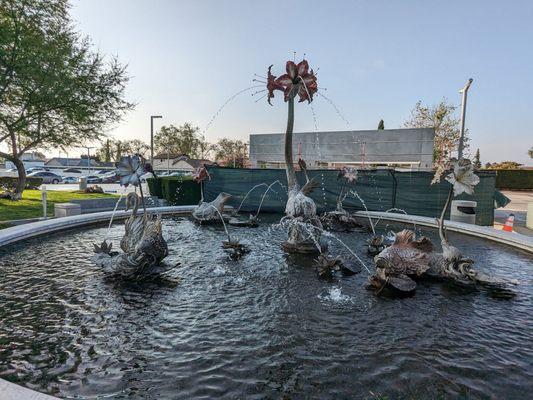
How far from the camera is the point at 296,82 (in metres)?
7.71

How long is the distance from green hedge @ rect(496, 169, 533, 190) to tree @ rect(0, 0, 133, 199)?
51166 millimetres

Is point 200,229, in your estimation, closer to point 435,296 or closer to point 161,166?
point 435,296

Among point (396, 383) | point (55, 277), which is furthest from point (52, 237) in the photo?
point (396, 383)

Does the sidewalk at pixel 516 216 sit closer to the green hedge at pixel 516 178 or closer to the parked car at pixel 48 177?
the green hedge at pixel 516 178

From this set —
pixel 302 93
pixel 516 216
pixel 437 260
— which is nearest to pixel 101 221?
pixel 302 93

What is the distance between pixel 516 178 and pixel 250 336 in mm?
57225

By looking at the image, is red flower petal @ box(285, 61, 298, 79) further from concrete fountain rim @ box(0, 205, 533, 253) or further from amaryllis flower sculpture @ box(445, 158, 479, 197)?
concrete fountain rim @ box(0, 205, 533, 253)

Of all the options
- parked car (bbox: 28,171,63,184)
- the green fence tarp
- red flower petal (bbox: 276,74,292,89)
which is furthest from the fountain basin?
parked car (bbox: 28,171,63,184)

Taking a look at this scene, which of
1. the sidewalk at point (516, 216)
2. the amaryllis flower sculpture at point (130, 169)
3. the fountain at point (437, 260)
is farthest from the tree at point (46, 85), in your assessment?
the sidewalk at point (516, 216)

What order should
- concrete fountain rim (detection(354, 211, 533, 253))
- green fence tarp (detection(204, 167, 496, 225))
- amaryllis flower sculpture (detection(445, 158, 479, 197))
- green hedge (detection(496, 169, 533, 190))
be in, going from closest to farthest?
amaryllis flower sculpture (detection(445, 158, 479, 197)), concrete fountain rim (detection(354, 211, 533, 253)), green fence tarp (detection(204, 167, 496, 225)), green hedge (detection(496, 169, 533, 190))

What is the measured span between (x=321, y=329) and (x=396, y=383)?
1160mm

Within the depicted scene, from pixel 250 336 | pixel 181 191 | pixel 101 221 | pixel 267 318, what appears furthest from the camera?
pixel 181 191

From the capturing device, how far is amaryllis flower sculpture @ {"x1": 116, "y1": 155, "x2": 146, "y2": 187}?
620 centimetres

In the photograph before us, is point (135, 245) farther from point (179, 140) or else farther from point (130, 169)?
point (179, 140)
